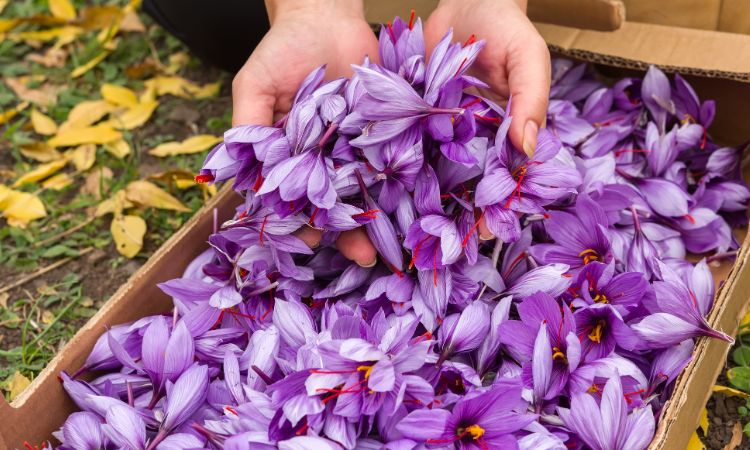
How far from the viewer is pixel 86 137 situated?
1.62 metres

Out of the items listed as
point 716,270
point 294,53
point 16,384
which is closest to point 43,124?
point 16,384

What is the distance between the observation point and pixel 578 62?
1.39 m

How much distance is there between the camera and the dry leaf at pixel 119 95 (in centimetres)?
172

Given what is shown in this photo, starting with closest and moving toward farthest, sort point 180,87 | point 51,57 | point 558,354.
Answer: point 558,354, point 180,87, point 51,57

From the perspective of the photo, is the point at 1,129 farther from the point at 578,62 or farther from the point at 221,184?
the point at 578,62

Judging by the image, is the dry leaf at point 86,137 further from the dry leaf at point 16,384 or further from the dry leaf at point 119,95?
the dry leaf at point 16,384

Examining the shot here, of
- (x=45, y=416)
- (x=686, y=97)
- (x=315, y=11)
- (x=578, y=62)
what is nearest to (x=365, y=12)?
(x=315, y=11)

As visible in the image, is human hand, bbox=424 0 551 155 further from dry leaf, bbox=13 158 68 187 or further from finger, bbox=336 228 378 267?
dry leaf, bbox=13 158 68 187

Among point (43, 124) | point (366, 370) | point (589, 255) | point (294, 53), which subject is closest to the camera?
point (366, 370)

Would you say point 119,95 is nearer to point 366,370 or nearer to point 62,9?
point 62,9

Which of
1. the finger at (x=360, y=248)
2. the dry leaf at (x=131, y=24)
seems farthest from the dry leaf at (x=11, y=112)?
the finger at (x=360, y=248)

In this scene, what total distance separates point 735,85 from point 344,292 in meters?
0.78

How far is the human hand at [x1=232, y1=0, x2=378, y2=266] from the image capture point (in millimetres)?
1071

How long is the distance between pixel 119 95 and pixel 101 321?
85 cm
